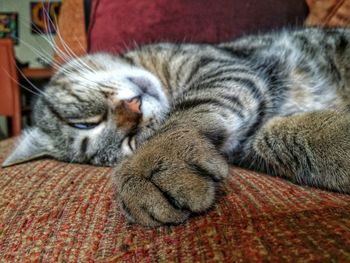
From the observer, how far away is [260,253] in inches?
17.0

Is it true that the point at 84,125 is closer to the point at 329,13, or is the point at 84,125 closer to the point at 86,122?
the point at 86,122

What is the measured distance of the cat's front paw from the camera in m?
0.55

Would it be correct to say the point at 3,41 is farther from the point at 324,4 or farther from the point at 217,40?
the point at 324,4

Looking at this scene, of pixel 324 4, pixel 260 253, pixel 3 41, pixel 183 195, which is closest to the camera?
pixel 260 253

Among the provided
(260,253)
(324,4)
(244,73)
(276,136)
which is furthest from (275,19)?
(260,253)

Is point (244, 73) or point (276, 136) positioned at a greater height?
point (244, 73)

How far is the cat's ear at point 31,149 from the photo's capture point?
103 centimetres

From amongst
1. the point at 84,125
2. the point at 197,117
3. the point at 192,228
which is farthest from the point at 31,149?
the point at 192,228

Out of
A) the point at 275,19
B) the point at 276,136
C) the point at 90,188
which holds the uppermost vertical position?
the point at 275,19

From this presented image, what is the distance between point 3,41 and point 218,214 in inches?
103

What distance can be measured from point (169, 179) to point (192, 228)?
0.08 metres

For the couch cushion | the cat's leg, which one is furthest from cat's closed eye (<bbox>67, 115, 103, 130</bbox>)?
the couch cushion

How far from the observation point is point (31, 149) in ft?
3.57

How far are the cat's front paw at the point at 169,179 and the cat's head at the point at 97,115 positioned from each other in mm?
295
